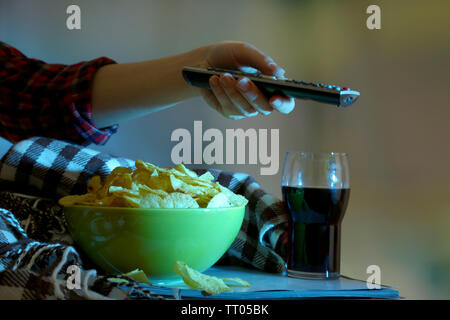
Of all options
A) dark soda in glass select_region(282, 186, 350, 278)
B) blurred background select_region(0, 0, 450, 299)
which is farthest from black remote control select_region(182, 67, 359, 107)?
blurred background select_region(0, 0, 450, 299)

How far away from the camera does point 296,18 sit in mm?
1264

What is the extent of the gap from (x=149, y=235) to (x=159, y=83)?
46 centimetres

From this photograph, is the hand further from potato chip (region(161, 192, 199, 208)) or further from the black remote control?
potato chip (region(161, 192, 199, 208))

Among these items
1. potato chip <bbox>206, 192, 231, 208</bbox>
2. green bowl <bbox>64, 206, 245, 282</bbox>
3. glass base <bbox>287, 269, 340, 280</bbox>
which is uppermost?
potato chip <bbox>206, 192, 231, 208</bbox>

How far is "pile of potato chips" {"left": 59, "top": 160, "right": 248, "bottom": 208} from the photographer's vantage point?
22.4 inches

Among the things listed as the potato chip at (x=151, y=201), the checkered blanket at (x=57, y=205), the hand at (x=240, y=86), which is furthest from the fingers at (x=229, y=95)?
the potato chip at (x=151, y=201)

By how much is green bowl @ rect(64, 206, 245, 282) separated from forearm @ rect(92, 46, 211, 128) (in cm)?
40

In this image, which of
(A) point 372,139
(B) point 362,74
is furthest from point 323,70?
(A) point 372,139

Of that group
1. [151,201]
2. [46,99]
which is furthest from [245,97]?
[46,99]

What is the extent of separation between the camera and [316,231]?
0.66m

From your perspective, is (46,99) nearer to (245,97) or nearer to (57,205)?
(57,205)

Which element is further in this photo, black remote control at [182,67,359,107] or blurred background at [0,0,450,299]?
blurred background at [0,0,450,299]

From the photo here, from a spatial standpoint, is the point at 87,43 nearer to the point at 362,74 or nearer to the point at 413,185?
the point at 362,74

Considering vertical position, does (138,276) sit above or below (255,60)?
below
